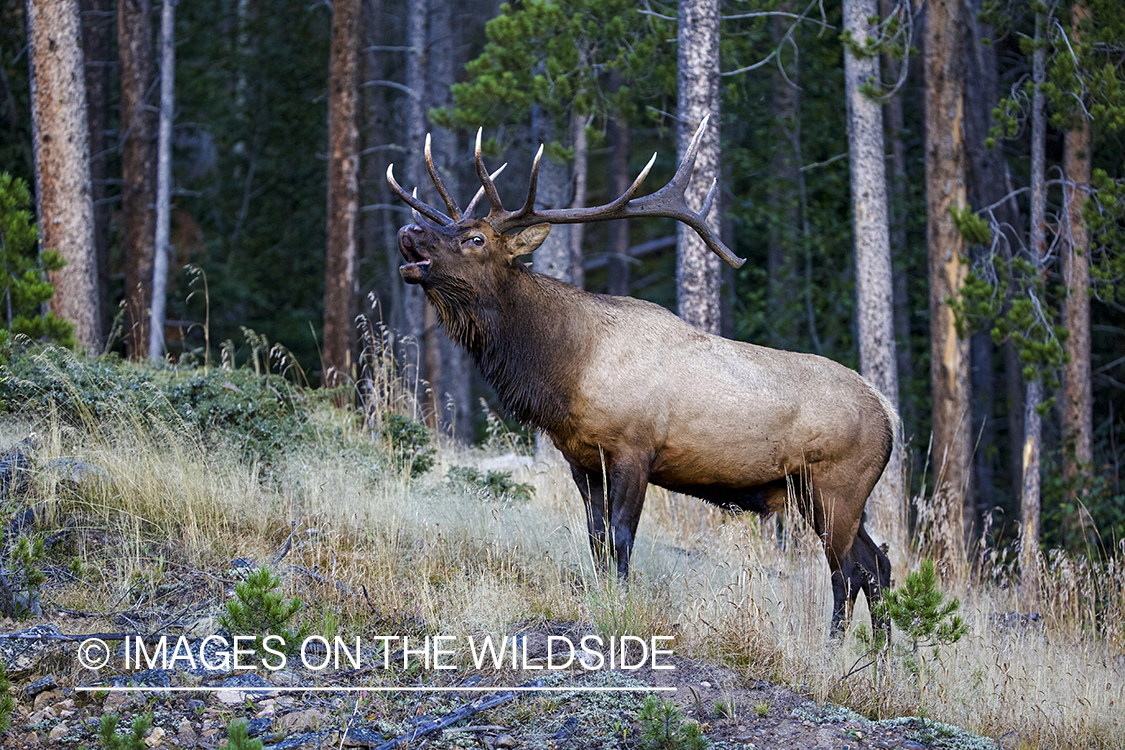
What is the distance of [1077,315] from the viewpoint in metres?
12.8

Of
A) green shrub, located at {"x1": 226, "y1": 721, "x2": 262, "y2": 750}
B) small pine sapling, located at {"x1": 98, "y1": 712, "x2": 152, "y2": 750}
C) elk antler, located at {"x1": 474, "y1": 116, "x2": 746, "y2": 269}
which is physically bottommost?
small pine sapling, located at {"x1": 98, "y1": 712, "x2": 152, "y2": 750}

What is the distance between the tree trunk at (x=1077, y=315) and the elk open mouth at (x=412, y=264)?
8.42 metres

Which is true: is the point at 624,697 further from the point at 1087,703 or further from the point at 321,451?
the point at 321,451

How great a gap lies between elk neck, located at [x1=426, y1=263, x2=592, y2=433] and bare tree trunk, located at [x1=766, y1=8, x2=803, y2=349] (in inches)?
425

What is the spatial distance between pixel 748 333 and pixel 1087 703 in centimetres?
1274

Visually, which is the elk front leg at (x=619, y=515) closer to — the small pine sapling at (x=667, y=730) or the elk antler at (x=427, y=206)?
the small pine sapling at (x=667, y=730)

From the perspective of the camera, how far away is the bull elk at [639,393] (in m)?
5.99

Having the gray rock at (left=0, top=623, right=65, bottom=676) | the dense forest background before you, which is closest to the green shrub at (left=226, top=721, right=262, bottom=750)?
the gray rock at (left=0, top=623, right=65, bottom=676)

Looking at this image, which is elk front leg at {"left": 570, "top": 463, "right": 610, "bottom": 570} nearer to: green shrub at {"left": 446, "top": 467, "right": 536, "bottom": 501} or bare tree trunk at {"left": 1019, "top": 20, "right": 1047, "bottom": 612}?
green shrub at {"left": 446, "top": 467, "right": 536, "bottom": 501}

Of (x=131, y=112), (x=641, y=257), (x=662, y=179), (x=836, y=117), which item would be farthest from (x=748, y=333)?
(x=131, y=112)

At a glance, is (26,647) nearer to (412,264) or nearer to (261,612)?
(261,612)

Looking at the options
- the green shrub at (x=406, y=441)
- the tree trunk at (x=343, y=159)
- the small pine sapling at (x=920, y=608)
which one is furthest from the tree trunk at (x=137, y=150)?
the small pine sapling at (x=920, y=608)

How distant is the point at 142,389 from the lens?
7.84 metres

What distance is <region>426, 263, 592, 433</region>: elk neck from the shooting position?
6.07m
